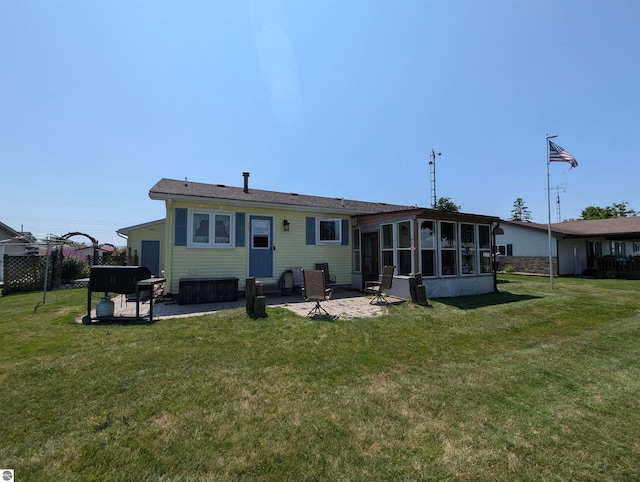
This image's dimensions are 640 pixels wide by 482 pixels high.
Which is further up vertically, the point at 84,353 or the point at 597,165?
the point at 597,165

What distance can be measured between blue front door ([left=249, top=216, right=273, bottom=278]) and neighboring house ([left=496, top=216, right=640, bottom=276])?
17.3 meters

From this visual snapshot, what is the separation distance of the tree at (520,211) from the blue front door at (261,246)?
52.3 m

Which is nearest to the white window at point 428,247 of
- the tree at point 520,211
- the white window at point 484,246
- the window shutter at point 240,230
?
the white window at point 484,246

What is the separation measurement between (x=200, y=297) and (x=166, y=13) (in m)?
7.74

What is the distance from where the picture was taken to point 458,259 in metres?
9.79

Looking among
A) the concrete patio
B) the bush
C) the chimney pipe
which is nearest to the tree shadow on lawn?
the concrete patio

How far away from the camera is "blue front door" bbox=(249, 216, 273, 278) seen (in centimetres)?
952

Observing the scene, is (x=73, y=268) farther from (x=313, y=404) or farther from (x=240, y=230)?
(x=313, y=404)

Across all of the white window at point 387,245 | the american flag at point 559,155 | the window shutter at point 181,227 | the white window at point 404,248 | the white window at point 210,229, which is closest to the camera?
the window shutter at point 181,227

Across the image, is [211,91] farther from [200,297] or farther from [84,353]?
[84,353]

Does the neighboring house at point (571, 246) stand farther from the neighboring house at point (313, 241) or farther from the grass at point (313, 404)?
the grass at point (313, 404)

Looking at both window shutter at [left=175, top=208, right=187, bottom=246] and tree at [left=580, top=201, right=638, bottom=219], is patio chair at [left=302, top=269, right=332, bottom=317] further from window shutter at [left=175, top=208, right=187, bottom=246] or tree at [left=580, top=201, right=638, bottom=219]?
tree at [left=580, top=201, right=638, bottom=219]

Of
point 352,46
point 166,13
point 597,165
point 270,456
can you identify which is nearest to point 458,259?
point 352,46

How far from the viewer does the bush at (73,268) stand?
48.0ft
